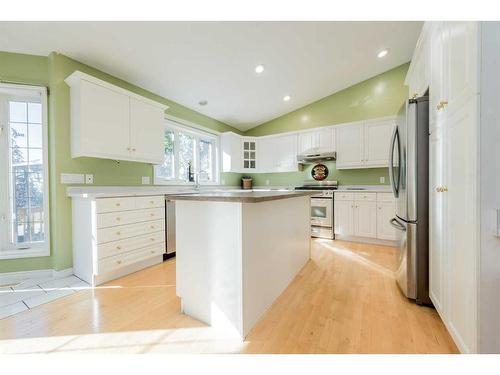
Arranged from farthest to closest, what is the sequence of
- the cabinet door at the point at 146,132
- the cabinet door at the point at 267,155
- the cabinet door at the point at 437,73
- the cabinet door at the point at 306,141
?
the cabinet door at the point at 267,155 → the cabinet door at the point at 306,141 → the cabinet door at the point at 146,132 → the cabinet door at the point at 437,73

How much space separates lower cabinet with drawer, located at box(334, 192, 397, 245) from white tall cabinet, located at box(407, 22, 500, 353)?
207 cm

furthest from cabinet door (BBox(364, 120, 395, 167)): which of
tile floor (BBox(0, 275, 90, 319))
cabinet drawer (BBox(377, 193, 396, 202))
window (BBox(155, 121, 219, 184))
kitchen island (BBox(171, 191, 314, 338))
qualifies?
tile floor (BBox(0, 275, 90, 319))

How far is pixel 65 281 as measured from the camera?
2.25m

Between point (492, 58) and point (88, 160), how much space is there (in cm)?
344

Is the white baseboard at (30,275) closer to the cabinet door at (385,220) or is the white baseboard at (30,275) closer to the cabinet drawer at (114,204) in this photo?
the cabinet drawer at (114,204)

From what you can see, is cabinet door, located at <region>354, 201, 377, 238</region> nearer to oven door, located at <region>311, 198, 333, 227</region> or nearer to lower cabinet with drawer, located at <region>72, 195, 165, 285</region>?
oven door, located at <region>311, 198, 333, 227</region>

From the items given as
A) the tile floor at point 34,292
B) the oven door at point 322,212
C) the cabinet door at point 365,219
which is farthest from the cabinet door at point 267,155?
the tile floor at point 34,292

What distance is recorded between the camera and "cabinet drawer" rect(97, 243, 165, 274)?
7.11 feet

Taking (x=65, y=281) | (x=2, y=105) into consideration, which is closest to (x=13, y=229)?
(x=65, y=281)

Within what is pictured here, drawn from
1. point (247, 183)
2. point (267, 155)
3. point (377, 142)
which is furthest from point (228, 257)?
point (247, 183)

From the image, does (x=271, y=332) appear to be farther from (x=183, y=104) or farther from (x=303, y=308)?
(x=183, y=104)

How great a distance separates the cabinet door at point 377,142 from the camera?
3637mm

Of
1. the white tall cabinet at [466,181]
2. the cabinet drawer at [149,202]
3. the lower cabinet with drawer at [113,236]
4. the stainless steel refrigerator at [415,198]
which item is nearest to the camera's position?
the white tall cabinet at [466,181]

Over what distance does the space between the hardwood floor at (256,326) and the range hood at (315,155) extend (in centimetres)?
252
